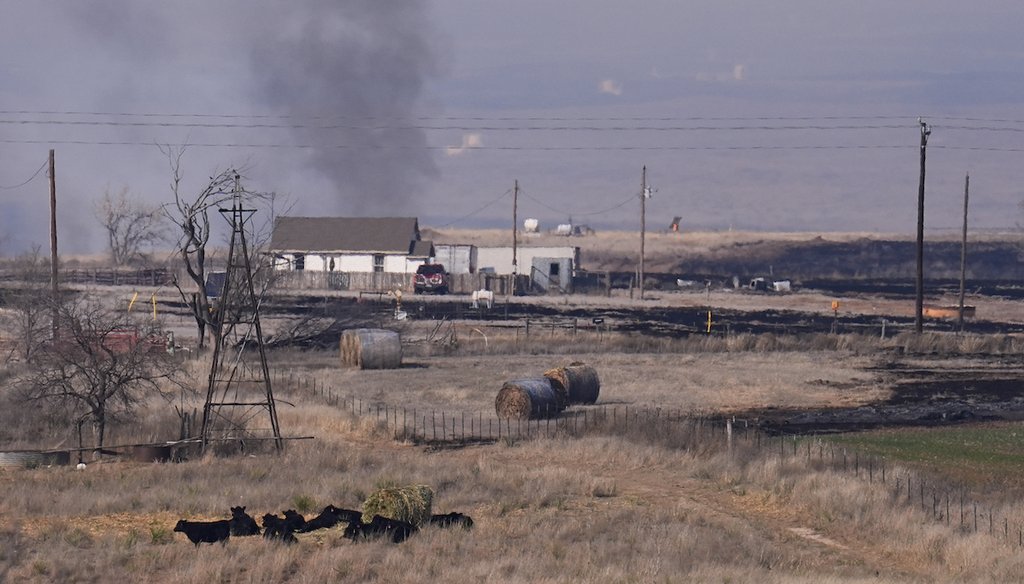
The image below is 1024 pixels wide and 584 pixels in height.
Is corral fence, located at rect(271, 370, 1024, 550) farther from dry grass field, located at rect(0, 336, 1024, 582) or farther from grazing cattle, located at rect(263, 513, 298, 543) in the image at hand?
grazing cattle, located at rect(263, 513, 298, 543)

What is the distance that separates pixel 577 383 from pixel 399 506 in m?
15.9

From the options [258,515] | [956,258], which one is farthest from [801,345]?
[956,258]

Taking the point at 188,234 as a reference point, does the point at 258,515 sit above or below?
below

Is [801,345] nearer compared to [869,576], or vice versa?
[869,576]

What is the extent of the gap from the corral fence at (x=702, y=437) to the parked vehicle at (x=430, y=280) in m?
47.0

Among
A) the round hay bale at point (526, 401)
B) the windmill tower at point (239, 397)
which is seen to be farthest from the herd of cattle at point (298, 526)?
the round hay bale at point (526, 401)

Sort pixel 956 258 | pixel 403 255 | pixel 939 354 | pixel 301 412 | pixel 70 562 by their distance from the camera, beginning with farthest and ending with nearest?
pixel 956 258
pixel 403 255
pixel 939 354
pixel 301 412
pixel 70 562

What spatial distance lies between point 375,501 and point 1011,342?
41.6 metres

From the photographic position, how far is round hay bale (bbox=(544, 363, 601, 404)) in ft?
108

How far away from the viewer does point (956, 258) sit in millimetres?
144250

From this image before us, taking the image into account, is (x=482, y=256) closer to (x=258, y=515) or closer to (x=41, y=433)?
(x=41, y=433)

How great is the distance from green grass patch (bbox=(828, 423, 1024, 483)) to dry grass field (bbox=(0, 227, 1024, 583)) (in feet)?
0.38

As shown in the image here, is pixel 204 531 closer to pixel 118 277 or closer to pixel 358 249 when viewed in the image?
pixel 358 249

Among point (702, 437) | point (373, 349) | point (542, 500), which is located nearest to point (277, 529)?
point (542, 500)
